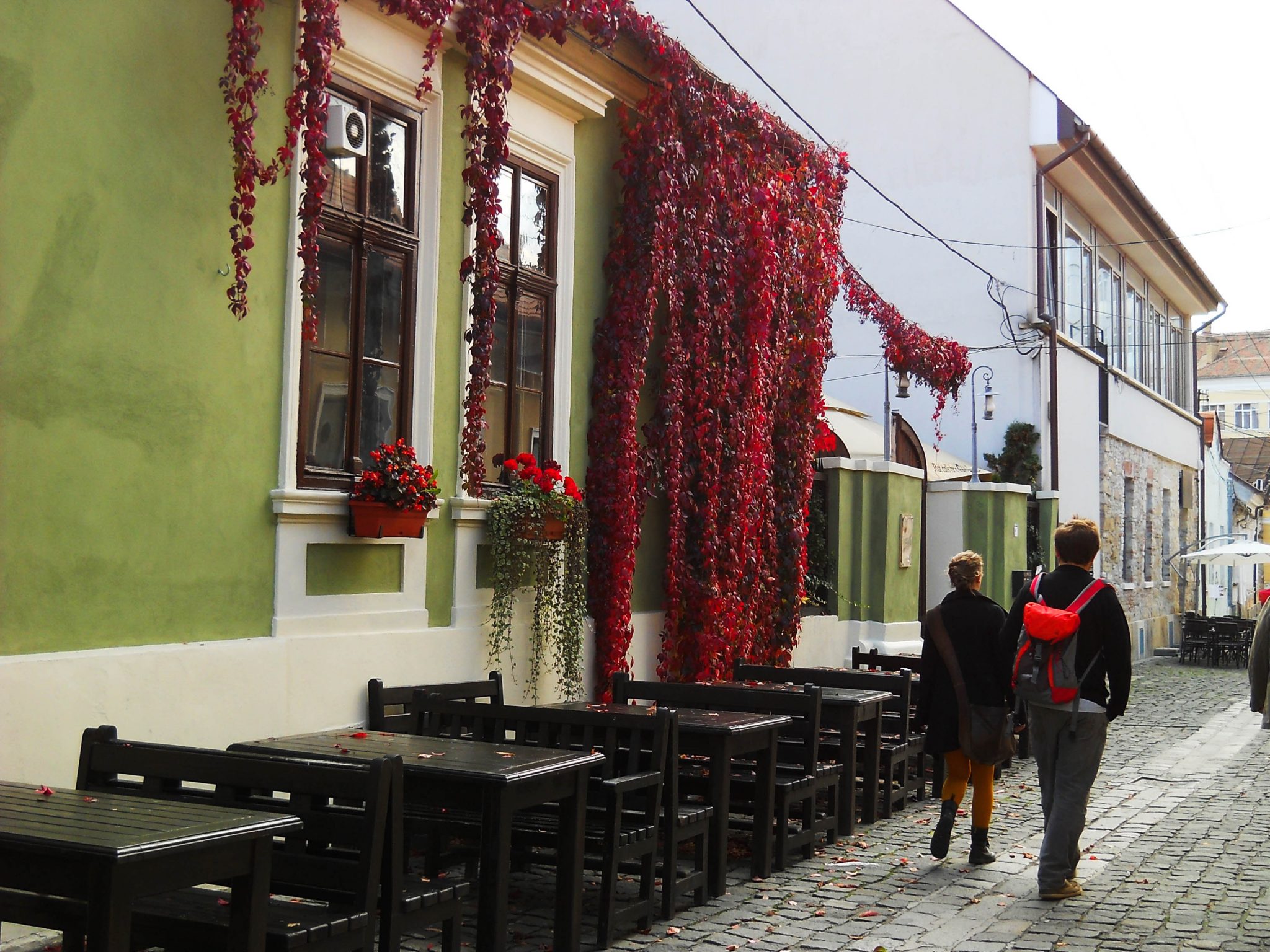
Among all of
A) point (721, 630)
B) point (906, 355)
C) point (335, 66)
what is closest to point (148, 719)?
point (335, 66)

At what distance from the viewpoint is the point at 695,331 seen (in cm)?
1055

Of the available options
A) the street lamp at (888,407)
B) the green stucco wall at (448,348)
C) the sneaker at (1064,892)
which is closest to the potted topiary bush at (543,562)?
the green stucco wall at (448,348)

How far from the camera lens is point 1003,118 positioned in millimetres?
20938

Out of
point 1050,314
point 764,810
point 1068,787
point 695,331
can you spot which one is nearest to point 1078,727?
point 1068,787

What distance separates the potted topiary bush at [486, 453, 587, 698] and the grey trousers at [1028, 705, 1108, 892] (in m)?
3.33

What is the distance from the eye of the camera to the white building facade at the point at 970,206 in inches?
814

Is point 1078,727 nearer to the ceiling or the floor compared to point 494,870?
nearer to the ceiling

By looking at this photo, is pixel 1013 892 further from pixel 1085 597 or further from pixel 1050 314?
pixel 1050 314

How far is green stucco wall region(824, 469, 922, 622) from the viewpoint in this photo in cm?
1473

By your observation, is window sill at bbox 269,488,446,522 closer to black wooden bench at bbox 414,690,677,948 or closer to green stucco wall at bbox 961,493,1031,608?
black wooden bench at bbox 414,690,677,948

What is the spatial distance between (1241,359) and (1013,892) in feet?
210

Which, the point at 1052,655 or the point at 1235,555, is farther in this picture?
the point at 1235,555

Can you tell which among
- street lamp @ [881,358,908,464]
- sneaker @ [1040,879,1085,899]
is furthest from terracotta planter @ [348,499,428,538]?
street lamp @ [881,358,908,464]

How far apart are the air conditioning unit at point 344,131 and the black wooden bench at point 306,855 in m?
3.70
